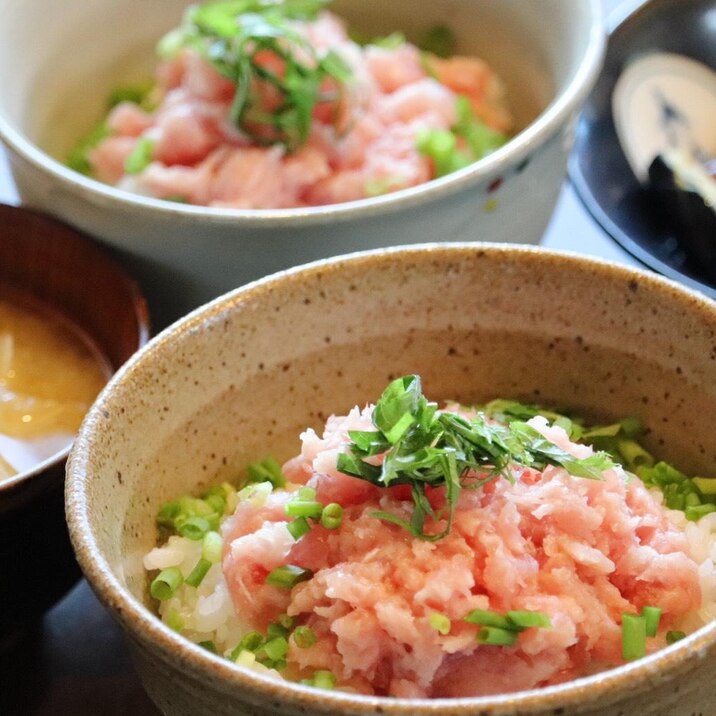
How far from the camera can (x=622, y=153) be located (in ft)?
7.25

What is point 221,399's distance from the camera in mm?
1457

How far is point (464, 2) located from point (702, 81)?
58 cm

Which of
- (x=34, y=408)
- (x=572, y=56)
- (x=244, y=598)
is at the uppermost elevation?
(x=572, y=56)

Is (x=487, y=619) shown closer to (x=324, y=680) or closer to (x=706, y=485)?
(x=324, y=680)

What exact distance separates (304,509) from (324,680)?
0.19 metres

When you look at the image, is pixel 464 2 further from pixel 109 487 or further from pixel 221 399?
pixel 109 487

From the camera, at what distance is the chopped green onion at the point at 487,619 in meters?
1.08

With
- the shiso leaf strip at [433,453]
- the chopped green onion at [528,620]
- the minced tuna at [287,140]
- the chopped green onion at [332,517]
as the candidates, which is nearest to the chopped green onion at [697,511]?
the shiso leaf strip at [433,453]

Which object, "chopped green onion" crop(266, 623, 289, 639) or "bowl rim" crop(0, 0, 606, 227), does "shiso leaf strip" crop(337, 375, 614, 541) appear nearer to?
"chopped green onion" crop(266, 623, 289, 639)

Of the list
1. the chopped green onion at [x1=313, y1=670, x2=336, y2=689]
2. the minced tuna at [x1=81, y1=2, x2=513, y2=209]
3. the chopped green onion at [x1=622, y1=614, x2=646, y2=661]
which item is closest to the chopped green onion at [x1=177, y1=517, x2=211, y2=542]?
the chopped green onion at [x1=313, y1=670, x2=336, y2=689]

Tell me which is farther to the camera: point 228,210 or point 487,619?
point 228,210

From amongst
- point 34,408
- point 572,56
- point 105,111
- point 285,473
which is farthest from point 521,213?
point 105,111

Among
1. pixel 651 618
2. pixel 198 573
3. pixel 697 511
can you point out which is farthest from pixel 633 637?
pixel 198 573

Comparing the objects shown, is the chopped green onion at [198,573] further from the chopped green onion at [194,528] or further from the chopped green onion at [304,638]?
the chopped green onion at [304,638]
